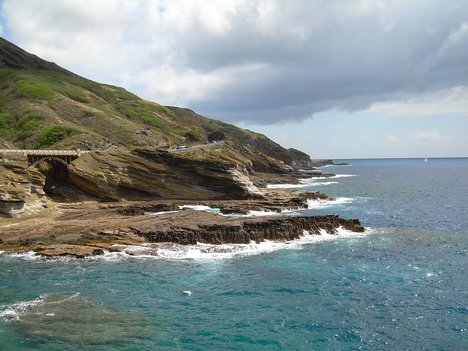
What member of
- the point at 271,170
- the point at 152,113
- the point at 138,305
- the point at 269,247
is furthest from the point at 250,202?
the point at 152,113

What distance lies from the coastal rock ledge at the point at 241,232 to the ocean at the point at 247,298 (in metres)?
1.79

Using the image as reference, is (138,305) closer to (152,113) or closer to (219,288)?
(219,288)

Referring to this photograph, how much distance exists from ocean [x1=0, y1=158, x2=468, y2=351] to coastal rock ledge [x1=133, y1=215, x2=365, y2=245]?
179 centimetres

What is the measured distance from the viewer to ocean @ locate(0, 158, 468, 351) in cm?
2348

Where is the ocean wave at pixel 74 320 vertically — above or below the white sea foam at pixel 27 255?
below

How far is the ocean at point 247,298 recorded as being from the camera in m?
23.5

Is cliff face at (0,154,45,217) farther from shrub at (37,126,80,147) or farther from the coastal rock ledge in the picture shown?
shrub at (37,126,80,147)

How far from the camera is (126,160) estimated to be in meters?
72.7

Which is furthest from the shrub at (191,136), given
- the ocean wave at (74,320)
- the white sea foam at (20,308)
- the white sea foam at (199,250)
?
the ocean wave at (74,320)

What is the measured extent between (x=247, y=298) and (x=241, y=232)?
17.1 meters

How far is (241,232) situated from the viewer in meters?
47.0

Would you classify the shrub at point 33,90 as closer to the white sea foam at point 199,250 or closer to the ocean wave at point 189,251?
the ocean wave at point 189,251

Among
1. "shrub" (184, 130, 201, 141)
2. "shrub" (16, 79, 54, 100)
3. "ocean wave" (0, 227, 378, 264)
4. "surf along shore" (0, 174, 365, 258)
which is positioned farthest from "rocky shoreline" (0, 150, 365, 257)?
"shrub" (16, 79, 54, 100)

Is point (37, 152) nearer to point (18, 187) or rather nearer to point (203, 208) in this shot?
point (18, 187)
